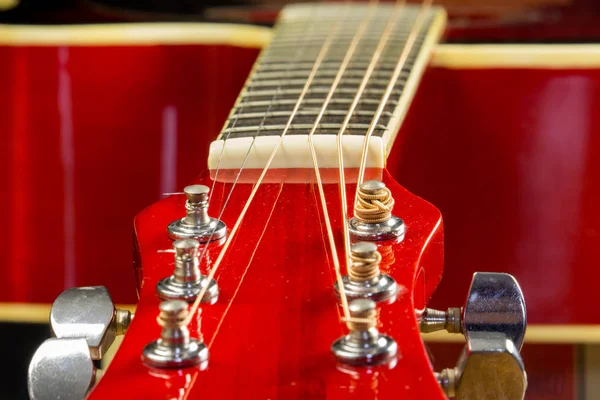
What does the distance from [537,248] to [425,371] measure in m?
0.85

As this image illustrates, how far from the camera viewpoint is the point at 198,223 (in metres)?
0.77

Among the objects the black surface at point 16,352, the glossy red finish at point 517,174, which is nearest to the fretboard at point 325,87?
the glossy red finish at point 517,174

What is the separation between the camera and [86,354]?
0.63 m

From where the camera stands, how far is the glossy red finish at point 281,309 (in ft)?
1.90

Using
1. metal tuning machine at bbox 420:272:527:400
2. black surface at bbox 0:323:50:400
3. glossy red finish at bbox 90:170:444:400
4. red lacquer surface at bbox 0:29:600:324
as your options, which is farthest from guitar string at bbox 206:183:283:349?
black surface at bbox 0:323:50:400

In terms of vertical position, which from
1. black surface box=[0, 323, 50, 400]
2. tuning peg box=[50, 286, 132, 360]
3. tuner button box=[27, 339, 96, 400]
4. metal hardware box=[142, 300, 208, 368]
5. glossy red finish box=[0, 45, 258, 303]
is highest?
metal hardware box=[142, 300, 208, 368]

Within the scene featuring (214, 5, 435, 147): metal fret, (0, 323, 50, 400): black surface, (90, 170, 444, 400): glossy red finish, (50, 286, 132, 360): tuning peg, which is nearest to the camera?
(90, 170, 444, 400): glossy red finish

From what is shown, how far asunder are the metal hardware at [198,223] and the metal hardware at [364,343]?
0.18 m

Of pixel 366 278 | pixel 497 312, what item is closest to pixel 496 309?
pixel 497 312

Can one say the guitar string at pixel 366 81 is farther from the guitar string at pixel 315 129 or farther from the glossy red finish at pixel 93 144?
the glossy red finish at pixel 93 144

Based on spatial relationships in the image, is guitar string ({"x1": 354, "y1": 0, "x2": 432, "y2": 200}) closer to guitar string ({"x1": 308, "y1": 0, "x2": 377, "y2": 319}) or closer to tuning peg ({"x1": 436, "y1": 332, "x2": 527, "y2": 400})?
guitar string ({"x1": 308, "y1": 0, "x2": 377, "y2": 319})

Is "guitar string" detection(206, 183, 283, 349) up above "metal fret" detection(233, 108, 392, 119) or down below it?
above

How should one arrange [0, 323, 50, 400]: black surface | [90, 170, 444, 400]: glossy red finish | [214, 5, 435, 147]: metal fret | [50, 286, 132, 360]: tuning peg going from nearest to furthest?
[90, 170, 444, 400]: glossy red finish, [50, 286, 132, 360]: tuning peg, [214, 5, 435, 147]: metal fret, [0, 323, 50, 400]: black surface

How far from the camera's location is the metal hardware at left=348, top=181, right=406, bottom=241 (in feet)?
2.50
